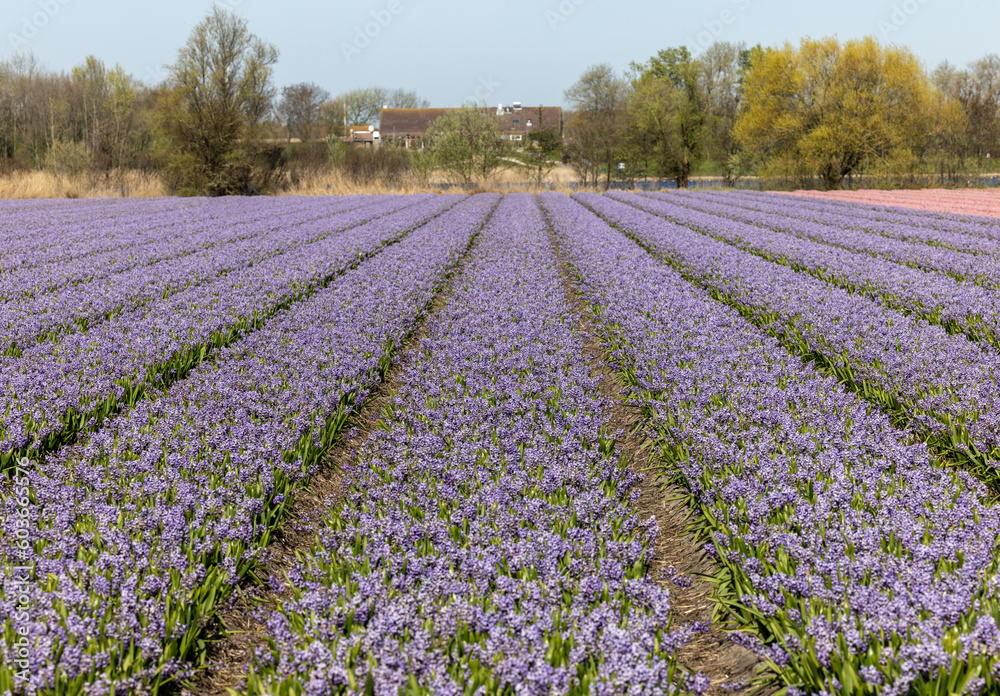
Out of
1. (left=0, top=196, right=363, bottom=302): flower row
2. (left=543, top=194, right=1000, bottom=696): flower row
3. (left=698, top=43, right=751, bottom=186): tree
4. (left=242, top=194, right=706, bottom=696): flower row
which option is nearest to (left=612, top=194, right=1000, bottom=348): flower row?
(left=543, top=194, right=1000, bottom=696): flower row

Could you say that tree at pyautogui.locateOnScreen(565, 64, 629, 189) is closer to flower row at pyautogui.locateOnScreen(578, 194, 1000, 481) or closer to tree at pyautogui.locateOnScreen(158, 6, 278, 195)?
tree at pyautogui.locateOnScreen(158, 6, 278, 195)

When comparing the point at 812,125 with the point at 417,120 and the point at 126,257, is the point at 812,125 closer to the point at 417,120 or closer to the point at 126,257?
the point at 126,257

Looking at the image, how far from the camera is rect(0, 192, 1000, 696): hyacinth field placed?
2.27m

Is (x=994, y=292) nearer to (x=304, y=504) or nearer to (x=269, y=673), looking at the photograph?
(x=304, y=504)

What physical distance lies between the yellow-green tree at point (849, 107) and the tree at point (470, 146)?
61.3 ft

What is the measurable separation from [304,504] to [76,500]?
123cm

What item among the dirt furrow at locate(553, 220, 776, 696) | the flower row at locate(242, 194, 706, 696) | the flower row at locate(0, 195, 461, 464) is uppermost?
the flower row at locate(0, 195, 461, 464)

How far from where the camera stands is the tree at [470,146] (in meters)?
40.2

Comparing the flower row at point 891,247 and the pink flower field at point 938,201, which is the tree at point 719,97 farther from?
the flower row at point 891,247

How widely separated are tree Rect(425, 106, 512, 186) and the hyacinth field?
34.0 metres

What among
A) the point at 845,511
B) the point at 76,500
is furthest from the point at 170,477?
the point at 845,511

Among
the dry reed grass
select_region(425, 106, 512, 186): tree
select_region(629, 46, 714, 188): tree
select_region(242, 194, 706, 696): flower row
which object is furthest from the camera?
select_region(629, 46, 714, 188): tree

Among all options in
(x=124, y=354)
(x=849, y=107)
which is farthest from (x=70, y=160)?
(x=849, y=107)

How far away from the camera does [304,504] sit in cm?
401
